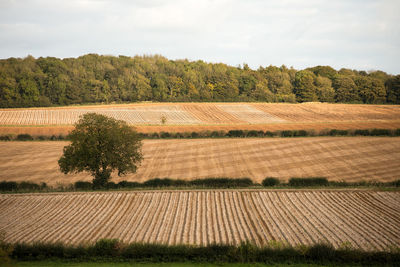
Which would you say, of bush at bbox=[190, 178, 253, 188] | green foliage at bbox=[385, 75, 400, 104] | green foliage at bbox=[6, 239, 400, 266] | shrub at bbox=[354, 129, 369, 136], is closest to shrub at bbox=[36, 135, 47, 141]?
bush at bbox=[190, 178, 253, 188]

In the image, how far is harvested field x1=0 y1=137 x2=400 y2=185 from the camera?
115 ft

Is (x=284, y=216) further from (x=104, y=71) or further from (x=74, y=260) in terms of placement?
(x=104, y=71)

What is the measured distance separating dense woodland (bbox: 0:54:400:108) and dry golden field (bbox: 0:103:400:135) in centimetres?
1479

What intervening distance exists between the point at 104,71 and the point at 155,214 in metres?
91.4

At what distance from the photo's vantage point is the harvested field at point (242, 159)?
35.2 m

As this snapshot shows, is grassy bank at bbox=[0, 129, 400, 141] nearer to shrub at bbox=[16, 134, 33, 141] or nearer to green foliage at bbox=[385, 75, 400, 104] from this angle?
shrub at bbox=[16, 134, 33, 141]

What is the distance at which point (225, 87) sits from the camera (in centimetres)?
10556

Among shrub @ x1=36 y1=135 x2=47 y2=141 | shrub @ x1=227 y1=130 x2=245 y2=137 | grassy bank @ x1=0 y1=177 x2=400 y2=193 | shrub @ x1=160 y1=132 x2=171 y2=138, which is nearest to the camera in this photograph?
grassy bank @ x1=0 y1=177 x2=400 y2=193

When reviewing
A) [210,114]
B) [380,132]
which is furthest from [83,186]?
[210,114]

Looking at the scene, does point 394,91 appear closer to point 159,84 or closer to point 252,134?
point 252,134

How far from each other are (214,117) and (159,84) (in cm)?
3440

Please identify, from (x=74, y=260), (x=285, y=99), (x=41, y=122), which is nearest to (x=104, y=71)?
(x=41, y=122)

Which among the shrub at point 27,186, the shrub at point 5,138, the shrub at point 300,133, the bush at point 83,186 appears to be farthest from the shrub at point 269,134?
the shrub at point 5,138

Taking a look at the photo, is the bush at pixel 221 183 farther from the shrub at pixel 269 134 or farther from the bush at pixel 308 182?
the shrub at pixel 269 134
